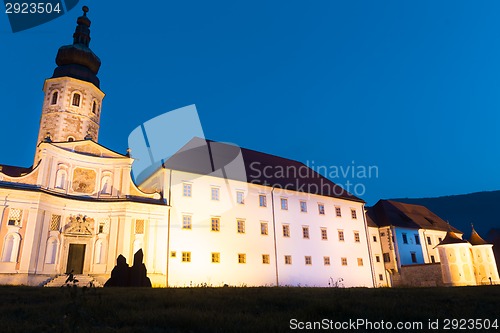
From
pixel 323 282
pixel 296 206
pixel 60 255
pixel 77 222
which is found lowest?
pixel 323 282

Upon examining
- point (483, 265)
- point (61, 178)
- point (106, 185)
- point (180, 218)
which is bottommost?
point (483, 265)

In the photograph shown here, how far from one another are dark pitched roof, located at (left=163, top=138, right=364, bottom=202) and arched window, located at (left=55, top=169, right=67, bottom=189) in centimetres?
736

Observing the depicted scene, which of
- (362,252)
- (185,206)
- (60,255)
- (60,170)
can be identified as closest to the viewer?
(60,255)

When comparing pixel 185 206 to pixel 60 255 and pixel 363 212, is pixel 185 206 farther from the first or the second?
pixel 363 212

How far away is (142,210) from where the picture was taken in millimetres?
27672

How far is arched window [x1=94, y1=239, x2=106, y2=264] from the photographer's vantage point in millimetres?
26100

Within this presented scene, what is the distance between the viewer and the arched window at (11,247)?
75.9 feet

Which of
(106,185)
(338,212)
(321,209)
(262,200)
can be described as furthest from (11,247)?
(338,212)

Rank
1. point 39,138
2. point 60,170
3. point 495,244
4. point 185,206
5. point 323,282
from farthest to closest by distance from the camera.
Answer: point 495,244, point 323,282, point 39,138, point 185,206, point 60,170

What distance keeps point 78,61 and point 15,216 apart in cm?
1600

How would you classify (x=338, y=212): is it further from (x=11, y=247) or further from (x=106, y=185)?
(x=11, y=247)

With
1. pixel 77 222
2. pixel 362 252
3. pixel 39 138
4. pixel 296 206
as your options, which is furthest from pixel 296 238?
pixel 39 138

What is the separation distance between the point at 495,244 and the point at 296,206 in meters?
31.1

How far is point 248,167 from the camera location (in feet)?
120
